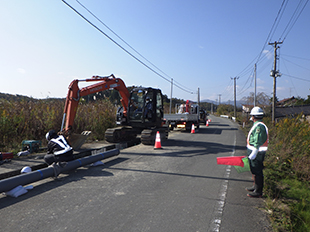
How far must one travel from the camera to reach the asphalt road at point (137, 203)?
357 centimetres

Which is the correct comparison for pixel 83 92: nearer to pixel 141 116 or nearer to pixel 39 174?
pixel 141 116

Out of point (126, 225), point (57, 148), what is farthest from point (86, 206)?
point (57, 148)

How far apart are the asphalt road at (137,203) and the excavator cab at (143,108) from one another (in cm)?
508

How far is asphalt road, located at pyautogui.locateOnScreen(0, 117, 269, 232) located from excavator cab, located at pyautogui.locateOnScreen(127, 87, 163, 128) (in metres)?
5.08

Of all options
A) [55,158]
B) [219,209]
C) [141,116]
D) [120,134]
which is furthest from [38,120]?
[219,209]

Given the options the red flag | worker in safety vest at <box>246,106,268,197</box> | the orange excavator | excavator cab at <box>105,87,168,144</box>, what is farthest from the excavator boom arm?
worker in safety vest at <box>246,106,268,197</box>

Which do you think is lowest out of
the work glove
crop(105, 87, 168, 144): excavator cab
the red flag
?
the red flag

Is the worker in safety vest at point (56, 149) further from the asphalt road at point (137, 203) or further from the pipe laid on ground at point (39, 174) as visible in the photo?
the asphalt road at point (137, 203)

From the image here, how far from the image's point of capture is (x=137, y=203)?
4.40m

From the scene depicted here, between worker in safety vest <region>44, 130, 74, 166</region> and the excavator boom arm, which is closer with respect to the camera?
worker in safety vest <region>44, 130, 74, 166</region>

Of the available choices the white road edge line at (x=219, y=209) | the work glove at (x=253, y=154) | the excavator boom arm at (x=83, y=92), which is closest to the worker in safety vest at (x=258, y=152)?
the work glove at (x=253, y=154)

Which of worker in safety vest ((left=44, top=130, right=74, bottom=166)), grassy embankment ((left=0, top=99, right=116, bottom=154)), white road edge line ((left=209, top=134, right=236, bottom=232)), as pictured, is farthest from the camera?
grassy embankment ((left=0, top=99, right=116, bottom=154))

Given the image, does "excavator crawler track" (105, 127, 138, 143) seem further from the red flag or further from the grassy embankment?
the red flag

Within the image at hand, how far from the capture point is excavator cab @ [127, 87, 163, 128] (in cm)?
1187
